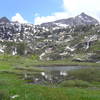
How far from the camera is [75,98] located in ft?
105

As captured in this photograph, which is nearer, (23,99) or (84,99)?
(23,99)

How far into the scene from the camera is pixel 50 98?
98.9ft

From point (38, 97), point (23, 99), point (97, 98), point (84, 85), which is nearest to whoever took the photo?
point (23, 99)

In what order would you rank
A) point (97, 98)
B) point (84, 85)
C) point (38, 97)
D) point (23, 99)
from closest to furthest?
point (23, 99) → point (38, 97) → point (97, 98) → point (84, 85)

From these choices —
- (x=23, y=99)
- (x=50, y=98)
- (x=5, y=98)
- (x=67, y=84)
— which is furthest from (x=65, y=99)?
(x=67, y=84)

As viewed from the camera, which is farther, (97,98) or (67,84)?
(67,84)

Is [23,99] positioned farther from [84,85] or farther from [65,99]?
[84,85]

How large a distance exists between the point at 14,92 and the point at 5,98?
5.64 metres

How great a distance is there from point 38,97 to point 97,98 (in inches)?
371

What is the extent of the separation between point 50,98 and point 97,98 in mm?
8001

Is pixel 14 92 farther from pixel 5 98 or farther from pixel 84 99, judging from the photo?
pixel 84 99

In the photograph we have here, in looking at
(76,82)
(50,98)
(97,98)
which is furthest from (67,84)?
(50,98)

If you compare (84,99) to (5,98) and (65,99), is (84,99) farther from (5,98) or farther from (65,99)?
(5,98)

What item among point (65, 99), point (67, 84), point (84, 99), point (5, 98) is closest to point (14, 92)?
point (5, 98)
